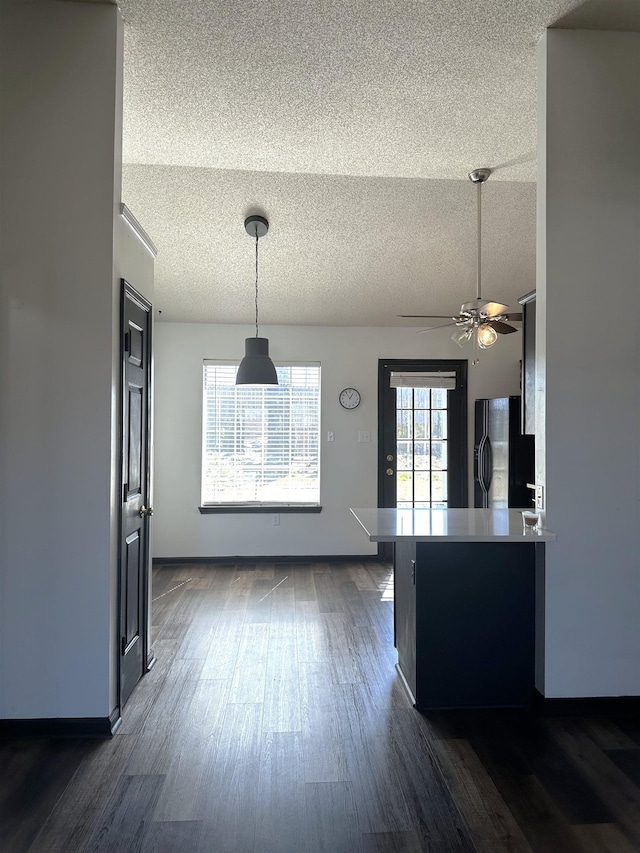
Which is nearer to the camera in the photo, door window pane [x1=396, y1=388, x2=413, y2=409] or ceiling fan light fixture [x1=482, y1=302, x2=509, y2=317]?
ceiling fan light fixture [x1=482, y1=302, x2=509, y2=317]

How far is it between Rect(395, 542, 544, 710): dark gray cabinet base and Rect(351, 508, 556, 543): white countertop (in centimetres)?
10

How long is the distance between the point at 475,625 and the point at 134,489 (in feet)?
6.10

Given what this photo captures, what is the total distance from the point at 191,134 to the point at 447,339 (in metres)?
3.65

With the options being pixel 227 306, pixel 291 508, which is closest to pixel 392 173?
pixel 227 306

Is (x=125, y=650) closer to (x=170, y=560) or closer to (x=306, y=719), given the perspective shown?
(x=306, y=719)

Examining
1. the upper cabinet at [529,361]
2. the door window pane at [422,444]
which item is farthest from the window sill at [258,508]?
the upper cabinet at [529,361]

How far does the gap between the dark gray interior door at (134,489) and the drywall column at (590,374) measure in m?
2.01

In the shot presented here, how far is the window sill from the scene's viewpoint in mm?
6051

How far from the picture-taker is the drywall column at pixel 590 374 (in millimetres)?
2752

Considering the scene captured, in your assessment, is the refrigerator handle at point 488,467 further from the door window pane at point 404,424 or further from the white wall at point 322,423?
the door window pane at point 404,424

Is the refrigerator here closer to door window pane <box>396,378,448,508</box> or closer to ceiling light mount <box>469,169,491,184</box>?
door window pane <box>396,378,448,508</box>

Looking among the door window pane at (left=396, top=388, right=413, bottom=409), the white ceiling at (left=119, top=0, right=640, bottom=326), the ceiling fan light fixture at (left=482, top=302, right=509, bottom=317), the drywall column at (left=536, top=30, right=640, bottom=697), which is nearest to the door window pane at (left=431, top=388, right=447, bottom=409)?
the door window pane at (left=396, top=388, right=413, bottom=409)

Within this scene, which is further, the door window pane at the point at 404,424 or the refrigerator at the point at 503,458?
the door window pane at the point at 404,424

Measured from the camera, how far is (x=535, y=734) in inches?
101
